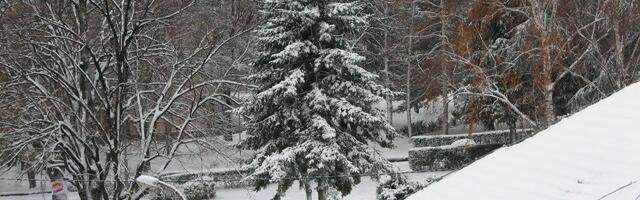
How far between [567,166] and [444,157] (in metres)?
22.0

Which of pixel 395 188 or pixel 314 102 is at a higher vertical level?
pixel 314 102

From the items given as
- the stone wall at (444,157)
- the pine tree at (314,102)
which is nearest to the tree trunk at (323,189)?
the pine tree at (314,102)

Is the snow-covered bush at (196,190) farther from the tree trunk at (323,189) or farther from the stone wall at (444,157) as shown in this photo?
the stone wall at (444,157)

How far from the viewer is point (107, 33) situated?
15.7m

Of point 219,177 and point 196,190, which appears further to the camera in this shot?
point 219,177

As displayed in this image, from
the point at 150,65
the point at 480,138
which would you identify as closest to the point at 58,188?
the point at 150,65

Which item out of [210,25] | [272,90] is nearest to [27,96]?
[210,25]

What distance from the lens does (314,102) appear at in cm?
1734

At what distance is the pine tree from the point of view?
56.3 ft

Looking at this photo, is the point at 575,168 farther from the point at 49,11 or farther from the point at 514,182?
the point at 49,11

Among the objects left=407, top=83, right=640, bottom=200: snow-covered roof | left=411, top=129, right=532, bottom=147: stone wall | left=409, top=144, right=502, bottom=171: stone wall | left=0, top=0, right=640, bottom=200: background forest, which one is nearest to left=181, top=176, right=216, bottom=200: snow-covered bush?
left=0, top=0, right=640, bottom=200: background forest

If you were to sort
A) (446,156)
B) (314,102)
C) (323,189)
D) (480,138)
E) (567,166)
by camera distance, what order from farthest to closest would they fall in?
1. (480,138)
2. (446,156)
3. (323,189)
4. (314,102)
5. (567,166)

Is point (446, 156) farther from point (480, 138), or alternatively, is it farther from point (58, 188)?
point (58, 188)

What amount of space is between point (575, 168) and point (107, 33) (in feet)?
44.7
